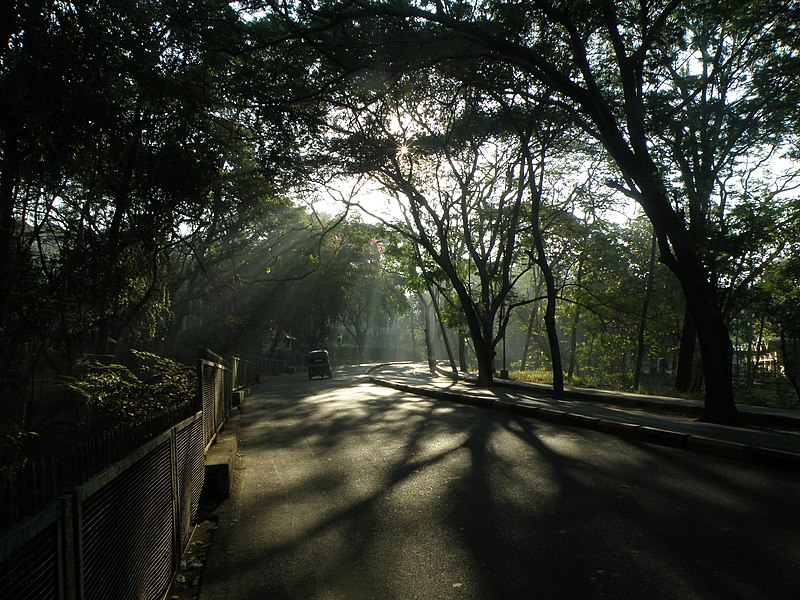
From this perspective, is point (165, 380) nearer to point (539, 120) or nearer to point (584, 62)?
point (584, 62)

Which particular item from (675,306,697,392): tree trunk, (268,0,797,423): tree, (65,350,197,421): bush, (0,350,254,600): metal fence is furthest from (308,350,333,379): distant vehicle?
(0,350,254,600): metal fence

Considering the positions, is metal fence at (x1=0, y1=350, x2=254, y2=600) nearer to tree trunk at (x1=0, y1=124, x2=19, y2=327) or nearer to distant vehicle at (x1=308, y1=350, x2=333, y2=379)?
tree trunk at (x1=0, y1=124, x2=19, y2=327)

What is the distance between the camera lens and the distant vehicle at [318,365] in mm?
40344

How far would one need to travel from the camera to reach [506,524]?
5516 millimetres

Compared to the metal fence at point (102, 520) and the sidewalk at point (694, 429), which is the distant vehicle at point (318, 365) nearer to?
the sidewalk at point (694, 429)

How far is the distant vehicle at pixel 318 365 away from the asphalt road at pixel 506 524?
30466 mm

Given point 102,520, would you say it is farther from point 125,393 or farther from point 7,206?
point 7,206

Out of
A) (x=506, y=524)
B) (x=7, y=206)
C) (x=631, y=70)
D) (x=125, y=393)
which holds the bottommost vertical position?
(x=506, y=524)

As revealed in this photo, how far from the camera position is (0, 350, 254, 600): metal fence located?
2.09 metres

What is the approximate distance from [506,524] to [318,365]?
3554 centimetres

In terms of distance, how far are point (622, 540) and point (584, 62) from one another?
10049 millimetres

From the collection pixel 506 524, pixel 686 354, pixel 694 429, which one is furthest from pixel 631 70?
pixel 686 354

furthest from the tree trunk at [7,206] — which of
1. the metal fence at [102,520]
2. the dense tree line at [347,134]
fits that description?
the metal fence at [102,520]

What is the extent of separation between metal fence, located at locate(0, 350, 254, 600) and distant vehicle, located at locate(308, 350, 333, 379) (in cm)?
3514
